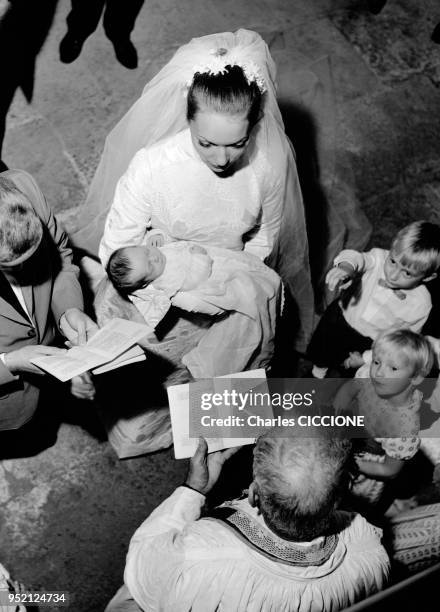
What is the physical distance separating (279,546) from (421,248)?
1.80 m

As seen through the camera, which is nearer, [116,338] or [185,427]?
[116,338]

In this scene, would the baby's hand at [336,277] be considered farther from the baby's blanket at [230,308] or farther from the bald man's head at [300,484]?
the bald man's head at [300,484]

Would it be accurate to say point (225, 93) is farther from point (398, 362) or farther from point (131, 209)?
point (398, 362)

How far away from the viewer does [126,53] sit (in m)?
5.26

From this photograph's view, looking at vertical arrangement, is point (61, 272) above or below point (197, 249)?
below

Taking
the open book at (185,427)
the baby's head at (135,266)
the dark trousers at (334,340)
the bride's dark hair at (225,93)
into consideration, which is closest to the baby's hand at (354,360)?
the dark trousers at (334,340)

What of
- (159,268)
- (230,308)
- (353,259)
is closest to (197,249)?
(159,268)

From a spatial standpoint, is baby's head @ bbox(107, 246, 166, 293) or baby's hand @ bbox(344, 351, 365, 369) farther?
baby's hand @ bbox(344, 351, 365, 369)

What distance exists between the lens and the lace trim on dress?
2.03 m

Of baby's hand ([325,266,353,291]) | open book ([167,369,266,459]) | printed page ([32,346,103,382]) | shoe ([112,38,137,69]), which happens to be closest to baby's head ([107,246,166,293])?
printed page ([32,346,103,382])

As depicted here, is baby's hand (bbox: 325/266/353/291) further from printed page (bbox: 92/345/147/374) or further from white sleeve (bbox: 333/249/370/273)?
printed page (bbox: 92/345/147/374)

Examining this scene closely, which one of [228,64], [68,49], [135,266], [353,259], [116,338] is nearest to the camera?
[116,338]

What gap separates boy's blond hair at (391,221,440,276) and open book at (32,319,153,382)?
1.52m

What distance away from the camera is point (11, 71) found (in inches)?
197
